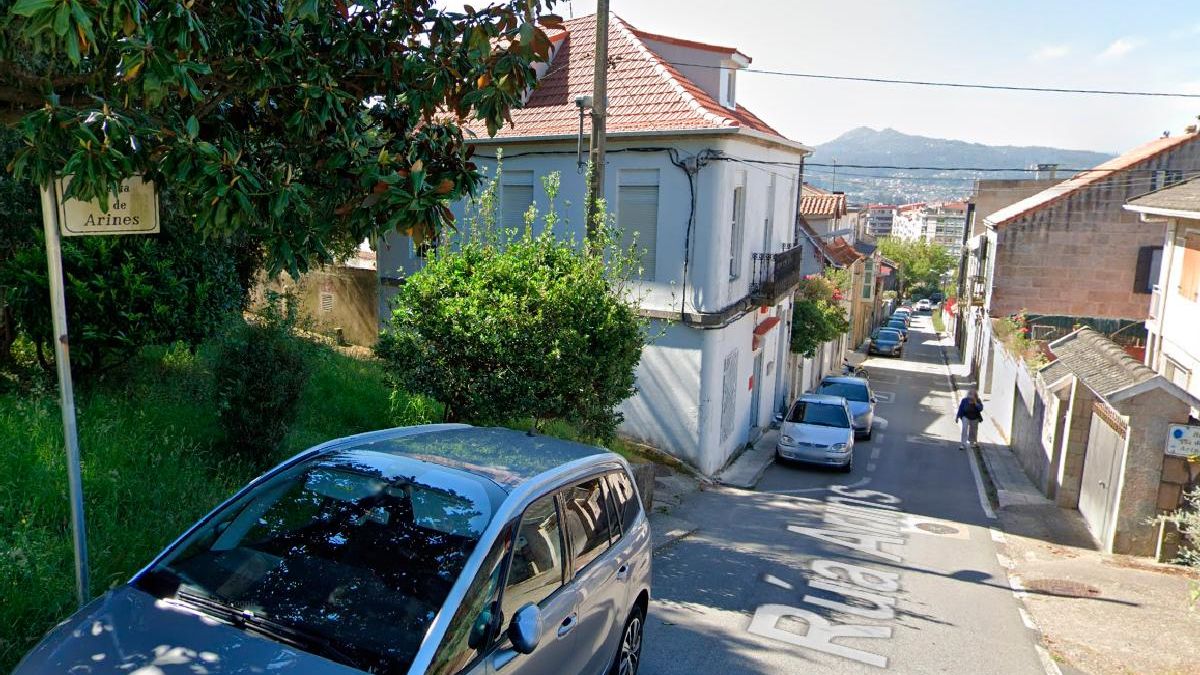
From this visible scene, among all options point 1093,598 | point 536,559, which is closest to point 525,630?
point 536,559

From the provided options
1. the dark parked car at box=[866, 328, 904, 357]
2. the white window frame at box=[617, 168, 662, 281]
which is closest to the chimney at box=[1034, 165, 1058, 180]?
the dark parked car at box=[866, 328, 904, 357]

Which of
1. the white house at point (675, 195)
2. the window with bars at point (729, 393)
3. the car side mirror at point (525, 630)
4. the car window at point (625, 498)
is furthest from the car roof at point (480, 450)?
the window with bars at point (729, 393)

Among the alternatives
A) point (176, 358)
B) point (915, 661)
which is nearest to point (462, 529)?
point (915, 661)

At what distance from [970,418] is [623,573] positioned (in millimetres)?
18453

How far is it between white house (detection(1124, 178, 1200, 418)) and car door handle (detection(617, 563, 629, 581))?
46.4ft

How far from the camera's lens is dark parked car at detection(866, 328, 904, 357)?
147 ft

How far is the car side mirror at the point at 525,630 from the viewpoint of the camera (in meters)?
3.52

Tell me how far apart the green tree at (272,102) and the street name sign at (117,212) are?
15 cm

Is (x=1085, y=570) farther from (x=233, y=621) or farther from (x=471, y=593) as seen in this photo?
(x=233, y=621)

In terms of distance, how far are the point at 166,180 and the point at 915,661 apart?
6889mm

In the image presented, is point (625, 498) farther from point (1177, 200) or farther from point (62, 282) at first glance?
point (1177, 200)

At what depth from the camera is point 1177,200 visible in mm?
15992

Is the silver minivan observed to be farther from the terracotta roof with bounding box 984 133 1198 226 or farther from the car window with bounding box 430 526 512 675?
the terracotta roof with bounding box 984 133 1198 226

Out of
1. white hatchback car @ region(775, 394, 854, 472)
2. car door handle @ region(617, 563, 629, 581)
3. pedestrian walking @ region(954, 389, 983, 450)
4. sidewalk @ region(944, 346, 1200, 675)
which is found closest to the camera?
car door handle @ region(617, 563, 629, 581)
